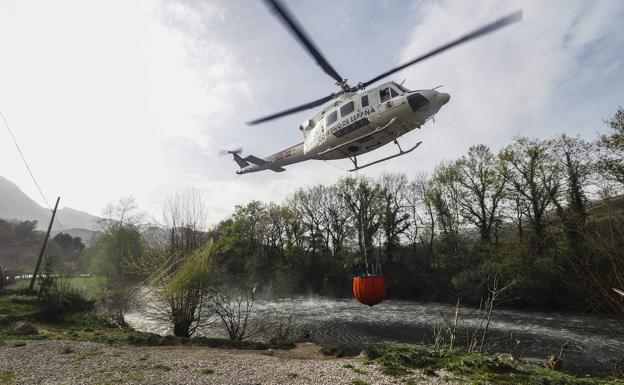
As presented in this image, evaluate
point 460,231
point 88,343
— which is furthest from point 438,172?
point 88,343

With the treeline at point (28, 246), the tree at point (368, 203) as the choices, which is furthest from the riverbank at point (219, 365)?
the treeline at point (28, 246)

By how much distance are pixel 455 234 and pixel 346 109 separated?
2246cm

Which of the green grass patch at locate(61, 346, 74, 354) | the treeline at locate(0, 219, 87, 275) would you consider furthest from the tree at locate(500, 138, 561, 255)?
the treeline at locate(0, 219, 87, 275)

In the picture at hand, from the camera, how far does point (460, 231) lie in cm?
2898

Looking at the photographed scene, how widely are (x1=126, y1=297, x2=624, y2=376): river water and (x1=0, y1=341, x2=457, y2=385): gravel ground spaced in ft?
13.0

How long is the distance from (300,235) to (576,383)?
34.0 meters

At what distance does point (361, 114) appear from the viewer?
33.4ft

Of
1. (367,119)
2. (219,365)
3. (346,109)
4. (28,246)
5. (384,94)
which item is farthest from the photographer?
(28,246)

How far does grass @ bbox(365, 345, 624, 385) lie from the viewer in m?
6.73

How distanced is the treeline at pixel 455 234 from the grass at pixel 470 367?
2.11 m

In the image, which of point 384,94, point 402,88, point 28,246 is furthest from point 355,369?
point 28,246

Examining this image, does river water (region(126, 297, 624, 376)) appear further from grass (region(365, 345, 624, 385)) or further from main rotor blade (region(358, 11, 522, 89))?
main rotor blade (region(358, 11, 522, 89))

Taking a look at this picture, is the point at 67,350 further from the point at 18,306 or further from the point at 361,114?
the point at 361,114

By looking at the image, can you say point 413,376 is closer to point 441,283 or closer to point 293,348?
point 293,348
